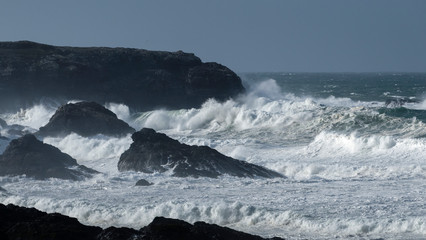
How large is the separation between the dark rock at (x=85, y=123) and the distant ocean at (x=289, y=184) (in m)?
0.84

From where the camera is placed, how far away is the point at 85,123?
44.9m

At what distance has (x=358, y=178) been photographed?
29938mm

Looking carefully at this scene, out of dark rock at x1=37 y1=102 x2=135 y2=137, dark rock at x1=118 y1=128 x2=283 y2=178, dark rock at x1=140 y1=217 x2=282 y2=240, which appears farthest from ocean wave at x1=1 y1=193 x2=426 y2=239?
dark rock at x1=37 y1=102 x2=135 y2=137

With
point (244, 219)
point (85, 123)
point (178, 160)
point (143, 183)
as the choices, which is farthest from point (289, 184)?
point (85, 123)

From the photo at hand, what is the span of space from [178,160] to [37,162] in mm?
5320

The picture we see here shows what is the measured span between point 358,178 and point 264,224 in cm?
922

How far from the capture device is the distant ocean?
21547mm

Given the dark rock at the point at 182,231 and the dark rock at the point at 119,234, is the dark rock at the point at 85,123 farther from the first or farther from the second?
the dark rock at the point at 119,234

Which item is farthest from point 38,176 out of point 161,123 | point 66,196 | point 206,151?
point 161,123

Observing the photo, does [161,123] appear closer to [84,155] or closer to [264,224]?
[84,155]

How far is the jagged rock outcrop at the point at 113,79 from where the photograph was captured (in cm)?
6581

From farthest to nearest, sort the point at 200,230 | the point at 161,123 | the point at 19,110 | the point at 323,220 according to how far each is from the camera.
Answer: the point at 19,110, the point at 161,123, the point at 323,220, the point at 200,230

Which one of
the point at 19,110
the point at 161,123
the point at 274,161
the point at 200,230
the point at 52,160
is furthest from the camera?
the point at 19,110

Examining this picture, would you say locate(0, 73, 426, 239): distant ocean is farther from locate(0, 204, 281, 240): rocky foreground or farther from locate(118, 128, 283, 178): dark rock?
locate(0, 204, 281, 240): rocky foreground
